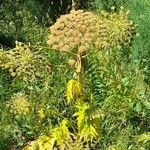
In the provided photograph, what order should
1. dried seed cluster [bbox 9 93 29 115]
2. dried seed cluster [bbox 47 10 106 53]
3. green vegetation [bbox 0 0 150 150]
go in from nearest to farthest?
dried seed cluster [bbox 47 10 106 53] → green vegetation [bbox 0 0 150 150] → dried seed cluster [bbox 9 93 29 115]

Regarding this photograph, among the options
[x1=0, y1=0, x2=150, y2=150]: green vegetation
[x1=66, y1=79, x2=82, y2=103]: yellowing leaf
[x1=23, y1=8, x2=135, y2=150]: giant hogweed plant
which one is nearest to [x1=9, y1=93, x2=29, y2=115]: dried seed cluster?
[x1=0, y1=0, x2=150, y2=150]: green vegetation

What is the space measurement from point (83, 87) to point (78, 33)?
851 millimetres

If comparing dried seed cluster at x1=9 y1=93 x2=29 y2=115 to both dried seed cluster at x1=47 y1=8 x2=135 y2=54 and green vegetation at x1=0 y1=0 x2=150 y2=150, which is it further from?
dried seed cluster at x1=47 y1=8 x2=135 y2=54

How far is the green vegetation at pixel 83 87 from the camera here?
464cm

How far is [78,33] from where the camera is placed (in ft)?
15.0

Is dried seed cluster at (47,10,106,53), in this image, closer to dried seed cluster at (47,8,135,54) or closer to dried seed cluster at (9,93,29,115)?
dried seed cluster at (47,8,135,54)

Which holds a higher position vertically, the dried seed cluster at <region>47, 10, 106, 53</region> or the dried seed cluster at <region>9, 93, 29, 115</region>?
the dried seed cluster at <region>47, 10, 106, 53</region>

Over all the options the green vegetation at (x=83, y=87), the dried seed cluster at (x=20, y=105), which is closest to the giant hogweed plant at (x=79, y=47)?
the green vegetation at (x=83, y=87)

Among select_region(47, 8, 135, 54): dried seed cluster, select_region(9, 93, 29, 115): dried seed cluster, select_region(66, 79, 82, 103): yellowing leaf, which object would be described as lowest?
select_region(9, 93, 29, 115): dried seed cluster

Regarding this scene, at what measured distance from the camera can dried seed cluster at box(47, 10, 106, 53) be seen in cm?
452

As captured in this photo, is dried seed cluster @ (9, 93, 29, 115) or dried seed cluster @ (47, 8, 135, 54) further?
dried seed cluster @ (9, 93, 29, 115)

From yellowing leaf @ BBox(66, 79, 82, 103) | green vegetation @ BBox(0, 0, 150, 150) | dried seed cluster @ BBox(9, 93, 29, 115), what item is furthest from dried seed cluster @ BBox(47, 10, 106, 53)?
dried seed cluster @ BBox(9, 93, 29, 115)

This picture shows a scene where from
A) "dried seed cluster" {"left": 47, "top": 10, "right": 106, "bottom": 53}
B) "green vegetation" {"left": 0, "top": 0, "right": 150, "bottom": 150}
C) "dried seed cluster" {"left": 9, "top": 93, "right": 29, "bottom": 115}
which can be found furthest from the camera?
"dried seed cluster" {"left": 9, "top": 93, "right": 29, "bottom": 115}

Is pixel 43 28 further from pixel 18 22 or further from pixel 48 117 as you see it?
pixel 48 117
